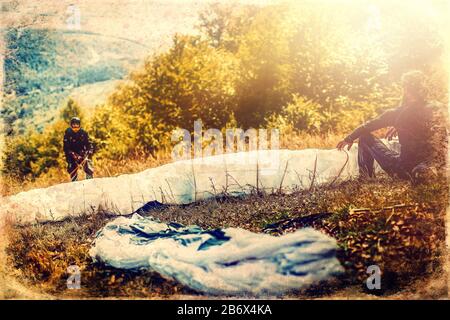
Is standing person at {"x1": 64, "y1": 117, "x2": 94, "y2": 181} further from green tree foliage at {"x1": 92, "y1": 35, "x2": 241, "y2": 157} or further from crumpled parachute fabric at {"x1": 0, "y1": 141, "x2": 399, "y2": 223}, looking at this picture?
green tree foliage at {"x1": 92, "y1": 35, "x2": 241, "y2": 157}

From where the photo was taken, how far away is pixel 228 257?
606 centimetres

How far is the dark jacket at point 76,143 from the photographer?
697 cm

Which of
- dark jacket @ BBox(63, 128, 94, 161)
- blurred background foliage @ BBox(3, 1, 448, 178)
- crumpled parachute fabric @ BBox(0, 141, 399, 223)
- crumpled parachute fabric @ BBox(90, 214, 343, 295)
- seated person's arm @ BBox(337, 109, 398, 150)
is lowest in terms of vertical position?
crumpled parachute fabric @ BBox(90, 214, 343, 295)

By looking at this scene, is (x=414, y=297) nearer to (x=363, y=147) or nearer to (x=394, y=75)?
(x=363, y=147)

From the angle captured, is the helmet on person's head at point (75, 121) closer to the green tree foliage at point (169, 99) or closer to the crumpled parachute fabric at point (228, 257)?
the green tree foliage at point (169, 99)

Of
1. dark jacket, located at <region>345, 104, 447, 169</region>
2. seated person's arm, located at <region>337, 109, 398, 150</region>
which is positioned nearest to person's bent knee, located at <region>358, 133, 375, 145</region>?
seated person's arm, located at <region>337, 109, 398, 150</region>

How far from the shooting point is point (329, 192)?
6383 mm

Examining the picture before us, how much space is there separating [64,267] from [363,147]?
4138 mm

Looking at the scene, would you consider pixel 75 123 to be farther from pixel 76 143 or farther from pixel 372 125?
pixel 372 125

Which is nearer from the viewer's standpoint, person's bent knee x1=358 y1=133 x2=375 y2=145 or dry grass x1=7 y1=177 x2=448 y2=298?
dry grass x1=7 y1=177 x2=448 y2=298

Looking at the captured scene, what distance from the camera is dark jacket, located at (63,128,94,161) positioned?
6.97m

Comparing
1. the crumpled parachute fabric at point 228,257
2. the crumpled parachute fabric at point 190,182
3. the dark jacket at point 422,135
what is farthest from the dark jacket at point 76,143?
the dark jacket at point 422,135

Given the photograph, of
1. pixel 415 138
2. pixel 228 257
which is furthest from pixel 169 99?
pixel 415 138

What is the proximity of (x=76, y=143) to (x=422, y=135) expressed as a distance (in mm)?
4601
